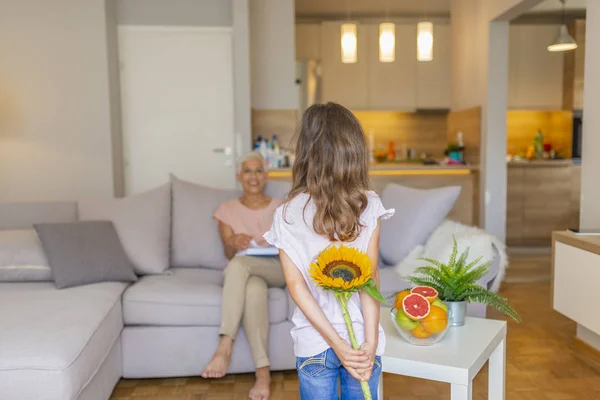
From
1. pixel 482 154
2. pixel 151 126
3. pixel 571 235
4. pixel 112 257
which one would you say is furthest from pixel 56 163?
pixel 571 235

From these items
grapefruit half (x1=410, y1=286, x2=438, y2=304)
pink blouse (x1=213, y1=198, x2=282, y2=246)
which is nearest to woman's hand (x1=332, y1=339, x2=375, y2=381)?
grapefruit half (x1=410, y1=286, x2=438, y2=304)

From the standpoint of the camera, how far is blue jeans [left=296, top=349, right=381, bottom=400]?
1439 millimetres

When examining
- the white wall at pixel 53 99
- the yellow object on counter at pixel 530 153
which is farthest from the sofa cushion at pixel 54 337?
the yellow object on counter at pixel 530 153

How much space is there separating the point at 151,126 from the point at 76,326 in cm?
353

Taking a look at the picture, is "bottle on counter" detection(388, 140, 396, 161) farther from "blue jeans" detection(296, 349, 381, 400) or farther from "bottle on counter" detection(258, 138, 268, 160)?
"blue jeans" detection(296, 349, 381, 400)

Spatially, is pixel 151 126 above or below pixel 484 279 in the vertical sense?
above

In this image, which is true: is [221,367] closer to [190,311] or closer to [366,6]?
[190,311]

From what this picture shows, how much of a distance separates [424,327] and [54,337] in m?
1.28

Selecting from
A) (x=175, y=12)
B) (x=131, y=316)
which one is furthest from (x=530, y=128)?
(x=131, y=316)

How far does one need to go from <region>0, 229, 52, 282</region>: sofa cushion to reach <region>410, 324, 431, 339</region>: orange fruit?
1.91 m

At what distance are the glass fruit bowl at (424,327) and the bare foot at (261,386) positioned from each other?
896 millimetres

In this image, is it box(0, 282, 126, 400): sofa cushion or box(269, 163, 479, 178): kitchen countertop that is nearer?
box(0, 282, 126, 400): sofa cushion

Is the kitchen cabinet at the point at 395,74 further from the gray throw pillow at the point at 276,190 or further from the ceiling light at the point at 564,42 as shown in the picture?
the gray throw pillow at the point at 276,190

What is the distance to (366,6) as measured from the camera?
6887 mm
